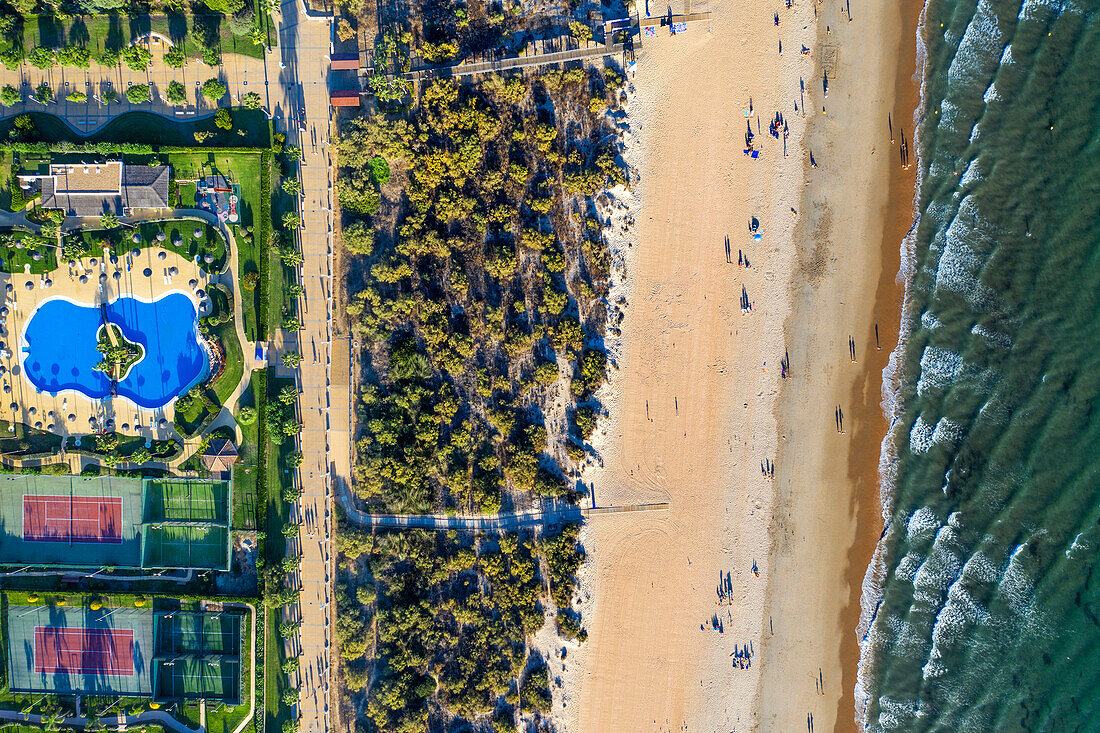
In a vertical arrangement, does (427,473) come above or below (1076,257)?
below

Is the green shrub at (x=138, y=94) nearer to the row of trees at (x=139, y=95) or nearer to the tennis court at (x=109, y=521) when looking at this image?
the row of trees at (x=139, y=95)

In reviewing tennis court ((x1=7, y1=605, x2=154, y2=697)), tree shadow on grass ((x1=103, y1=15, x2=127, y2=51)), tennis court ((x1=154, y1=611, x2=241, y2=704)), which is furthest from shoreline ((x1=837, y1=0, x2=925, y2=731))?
tree shadow on grass ((x1=103, y1=15, x2=127, y2=51))

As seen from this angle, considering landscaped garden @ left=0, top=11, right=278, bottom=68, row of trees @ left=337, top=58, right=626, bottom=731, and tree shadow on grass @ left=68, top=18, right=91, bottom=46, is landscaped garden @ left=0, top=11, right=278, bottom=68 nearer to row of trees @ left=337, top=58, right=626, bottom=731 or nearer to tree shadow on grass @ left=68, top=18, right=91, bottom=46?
tree shadow on grass @ left=68, top=18, right=91, bottom=46

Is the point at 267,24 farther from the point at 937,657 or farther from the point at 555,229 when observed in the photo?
the point at 937,657

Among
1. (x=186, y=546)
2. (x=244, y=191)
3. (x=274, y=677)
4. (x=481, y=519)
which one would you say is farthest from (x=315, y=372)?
(x=274, y=677)

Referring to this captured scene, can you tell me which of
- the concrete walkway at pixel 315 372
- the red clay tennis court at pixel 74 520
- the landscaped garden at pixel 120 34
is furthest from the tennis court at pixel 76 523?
the landscaped garden at pixel 120 34

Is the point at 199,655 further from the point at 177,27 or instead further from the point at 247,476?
the point at 177,27

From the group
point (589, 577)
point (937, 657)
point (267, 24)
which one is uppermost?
point (267, 24)

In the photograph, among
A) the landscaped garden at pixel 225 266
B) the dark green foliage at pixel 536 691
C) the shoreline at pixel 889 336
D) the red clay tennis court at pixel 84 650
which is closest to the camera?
the dark green foliage at pixel 536 691

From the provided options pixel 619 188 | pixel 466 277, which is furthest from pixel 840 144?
pixel 466 277
